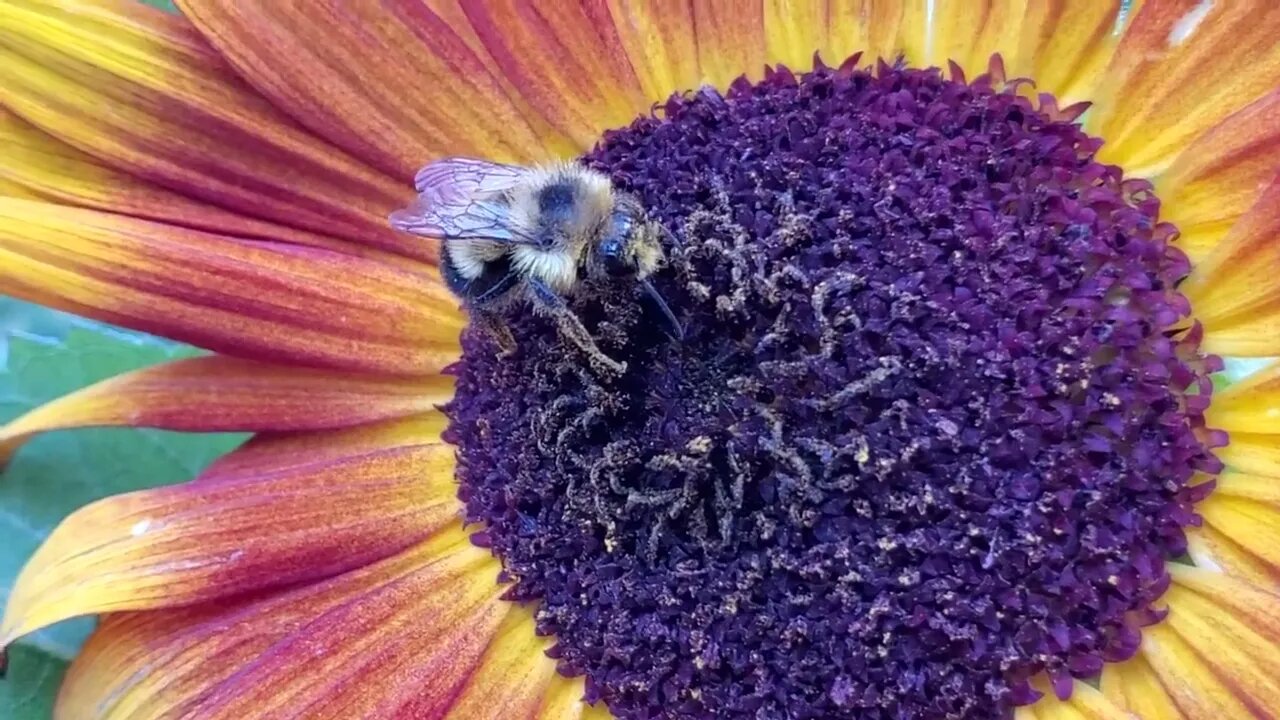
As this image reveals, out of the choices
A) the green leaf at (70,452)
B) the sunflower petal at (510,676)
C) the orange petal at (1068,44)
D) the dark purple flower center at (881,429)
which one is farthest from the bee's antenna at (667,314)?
the green leaf at (70,452)

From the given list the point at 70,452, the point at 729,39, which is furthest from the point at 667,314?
the point at 70,452

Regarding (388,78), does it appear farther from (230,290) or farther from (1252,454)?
(1252,454)

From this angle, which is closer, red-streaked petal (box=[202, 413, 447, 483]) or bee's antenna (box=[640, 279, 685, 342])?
bee's antenna (box=[640, 279, 685, 342])

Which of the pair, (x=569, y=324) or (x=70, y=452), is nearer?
Answer: (x=569, y=324)

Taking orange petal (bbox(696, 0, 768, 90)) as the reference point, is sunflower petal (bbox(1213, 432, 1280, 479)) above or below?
below

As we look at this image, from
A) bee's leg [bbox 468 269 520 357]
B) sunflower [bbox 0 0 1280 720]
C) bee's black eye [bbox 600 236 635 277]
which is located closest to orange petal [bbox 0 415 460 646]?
sunflower [bbox 0 0 1280 720]

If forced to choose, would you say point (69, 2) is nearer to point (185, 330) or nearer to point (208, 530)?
point (185, 330)

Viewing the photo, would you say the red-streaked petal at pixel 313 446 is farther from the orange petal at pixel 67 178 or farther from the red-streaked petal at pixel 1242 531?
the red-streaked petal at pixel 1242 531

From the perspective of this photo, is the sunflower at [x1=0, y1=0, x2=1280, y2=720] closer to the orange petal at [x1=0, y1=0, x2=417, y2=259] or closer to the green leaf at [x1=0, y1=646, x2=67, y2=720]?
the orange petal at [x1=0, y1=0, x2=417, y2=259]
